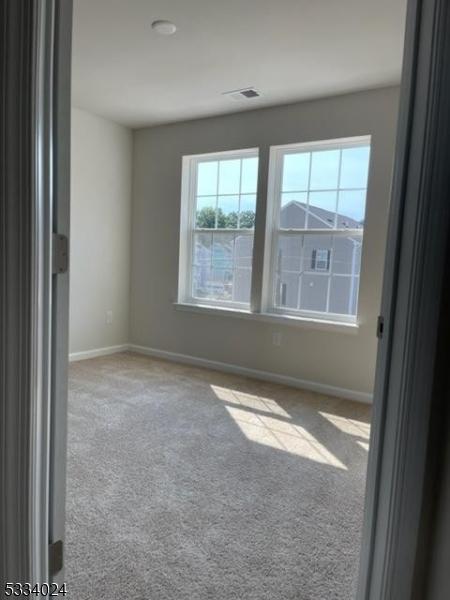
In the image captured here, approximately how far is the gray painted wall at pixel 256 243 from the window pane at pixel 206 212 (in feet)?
0.79

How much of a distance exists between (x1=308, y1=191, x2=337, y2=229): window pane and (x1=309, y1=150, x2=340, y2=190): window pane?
0.07m

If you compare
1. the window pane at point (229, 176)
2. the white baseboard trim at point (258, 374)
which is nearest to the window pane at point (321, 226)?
the window pane at point (229, 176)

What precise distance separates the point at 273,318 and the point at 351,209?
1217 millimetres


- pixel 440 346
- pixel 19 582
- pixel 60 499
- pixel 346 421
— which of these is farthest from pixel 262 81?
pixel 19 582

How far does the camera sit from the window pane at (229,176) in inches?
166

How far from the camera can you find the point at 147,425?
2875mm

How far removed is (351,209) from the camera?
11.9 ft

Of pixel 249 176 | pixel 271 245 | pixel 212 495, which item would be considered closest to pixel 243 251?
pixel 271 245

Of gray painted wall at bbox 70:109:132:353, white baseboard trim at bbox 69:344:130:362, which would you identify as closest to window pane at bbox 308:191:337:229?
gray painted wall at bbox 70:109:132:353

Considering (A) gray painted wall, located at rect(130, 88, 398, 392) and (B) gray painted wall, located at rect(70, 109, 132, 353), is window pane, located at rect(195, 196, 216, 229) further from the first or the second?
(B) gray painted wall, located at rect(70, 109, 132, 353)

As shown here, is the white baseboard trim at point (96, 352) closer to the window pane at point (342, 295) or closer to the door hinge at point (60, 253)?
the window pane at point (342, 295)

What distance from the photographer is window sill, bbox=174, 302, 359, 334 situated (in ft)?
11.9

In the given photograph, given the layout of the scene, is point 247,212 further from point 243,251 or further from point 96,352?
point 96,352

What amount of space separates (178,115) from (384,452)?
3987 mm
